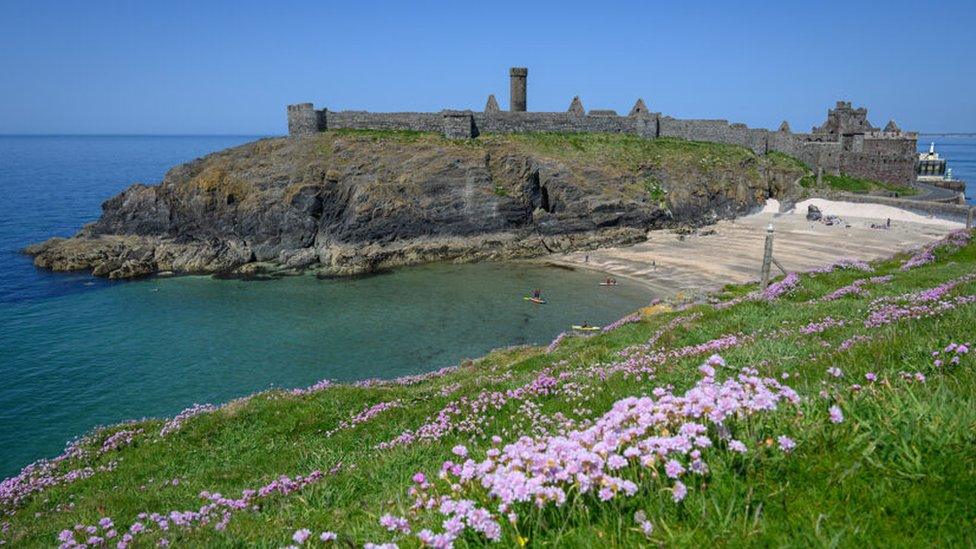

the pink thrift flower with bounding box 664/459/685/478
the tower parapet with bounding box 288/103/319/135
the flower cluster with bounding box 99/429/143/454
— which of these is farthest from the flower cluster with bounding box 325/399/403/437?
the tower parapet with bounding box 288/103/319/135

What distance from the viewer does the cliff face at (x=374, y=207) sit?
175 ft

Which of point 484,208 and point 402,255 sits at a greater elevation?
point 484,208

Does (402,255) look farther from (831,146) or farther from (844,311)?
(831,146)

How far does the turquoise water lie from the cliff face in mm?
4657

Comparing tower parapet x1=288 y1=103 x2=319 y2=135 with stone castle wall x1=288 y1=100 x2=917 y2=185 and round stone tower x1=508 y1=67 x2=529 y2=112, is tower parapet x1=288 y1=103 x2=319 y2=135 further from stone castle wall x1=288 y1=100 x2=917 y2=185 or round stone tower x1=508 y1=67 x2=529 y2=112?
round stone tower x1=508 y1=67 x2=529 y2=112

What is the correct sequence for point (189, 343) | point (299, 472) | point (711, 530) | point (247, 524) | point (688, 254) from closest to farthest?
point (711, 530) → point (247, 524) → point (299, 472) → point (189, 343) → point (688, 254)

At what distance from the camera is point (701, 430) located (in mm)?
4285

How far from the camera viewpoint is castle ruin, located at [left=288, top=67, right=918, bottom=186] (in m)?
67.9

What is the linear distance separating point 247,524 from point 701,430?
214 inches

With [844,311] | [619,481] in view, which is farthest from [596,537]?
[844,311]

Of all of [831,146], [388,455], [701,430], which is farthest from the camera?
[831,146]

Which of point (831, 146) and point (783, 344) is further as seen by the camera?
point (831, 146)

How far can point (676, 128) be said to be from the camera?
78000 millimetres

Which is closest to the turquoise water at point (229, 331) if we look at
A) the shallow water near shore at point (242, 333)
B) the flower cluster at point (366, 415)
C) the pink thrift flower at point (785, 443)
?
the shallow water near shore at point (242, 333)
